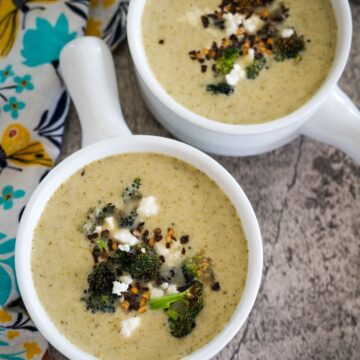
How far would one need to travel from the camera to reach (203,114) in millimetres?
1733

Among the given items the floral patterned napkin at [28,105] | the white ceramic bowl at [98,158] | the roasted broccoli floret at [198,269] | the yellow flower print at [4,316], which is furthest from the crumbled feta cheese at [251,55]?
the yellow flower print at [4,316]

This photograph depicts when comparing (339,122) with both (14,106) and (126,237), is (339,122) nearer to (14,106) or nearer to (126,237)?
(126,237)

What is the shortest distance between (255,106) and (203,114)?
0.13 metres

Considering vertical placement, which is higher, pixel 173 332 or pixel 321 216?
pixel 173 332

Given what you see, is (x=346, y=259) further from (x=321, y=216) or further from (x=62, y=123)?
(x=62, y=123)

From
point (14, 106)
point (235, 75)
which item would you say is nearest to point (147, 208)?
point (235, 75)

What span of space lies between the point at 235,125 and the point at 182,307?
439 millimetres

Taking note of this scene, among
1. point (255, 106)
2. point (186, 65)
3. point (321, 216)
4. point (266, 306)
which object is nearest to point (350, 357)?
point (266, 306)

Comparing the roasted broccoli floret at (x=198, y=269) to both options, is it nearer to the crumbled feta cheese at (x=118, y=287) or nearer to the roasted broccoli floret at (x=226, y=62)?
the crumbled feta cheese at (x=118, y=287)

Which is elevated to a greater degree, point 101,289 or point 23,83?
point 23,83

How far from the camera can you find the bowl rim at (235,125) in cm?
170

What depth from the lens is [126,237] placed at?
160 centimetres

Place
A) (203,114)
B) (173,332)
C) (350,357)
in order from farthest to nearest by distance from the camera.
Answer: (350,357) < (203,114) < (173,332)

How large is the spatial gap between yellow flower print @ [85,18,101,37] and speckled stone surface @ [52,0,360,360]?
82mm
